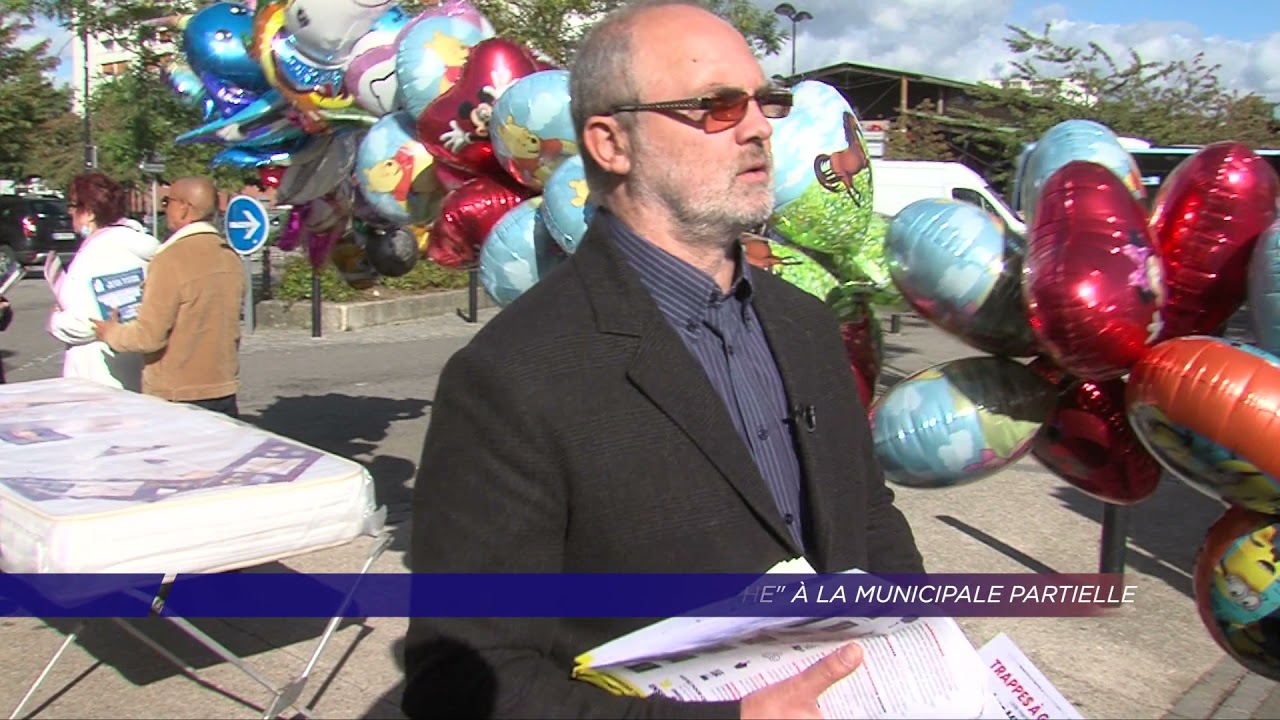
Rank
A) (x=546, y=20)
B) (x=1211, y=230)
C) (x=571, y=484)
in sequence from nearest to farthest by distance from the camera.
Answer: (x=571, y=484)
(x=1211, y=230)
(x=546, y=20)

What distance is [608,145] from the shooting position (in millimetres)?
1630

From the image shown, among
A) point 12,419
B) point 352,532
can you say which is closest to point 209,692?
point 352,532

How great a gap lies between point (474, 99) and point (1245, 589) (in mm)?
2868

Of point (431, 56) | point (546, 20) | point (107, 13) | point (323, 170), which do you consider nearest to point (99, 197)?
point (323, 170)

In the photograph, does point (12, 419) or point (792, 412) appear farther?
point (12, 419)

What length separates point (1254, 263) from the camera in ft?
8.43

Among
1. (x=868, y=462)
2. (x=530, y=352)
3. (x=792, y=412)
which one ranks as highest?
(x=530, y=352)

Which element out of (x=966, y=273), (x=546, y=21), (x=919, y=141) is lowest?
(x=919, y=141)

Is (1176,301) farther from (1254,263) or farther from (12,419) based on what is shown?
(12,419)

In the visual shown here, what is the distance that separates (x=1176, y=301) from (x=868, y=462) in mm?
1399

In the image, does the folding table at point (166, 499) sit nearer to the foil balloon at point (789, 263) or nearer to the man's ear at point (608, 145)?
the foil balloon at point (789, 263)

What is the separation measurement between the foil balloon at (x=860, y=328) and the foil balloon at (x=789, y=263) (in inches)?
3.5

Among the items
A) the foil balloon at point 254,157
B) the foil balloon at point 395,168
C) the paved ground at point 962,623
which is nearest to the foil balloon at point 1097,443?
the paved ground at point 962,623
